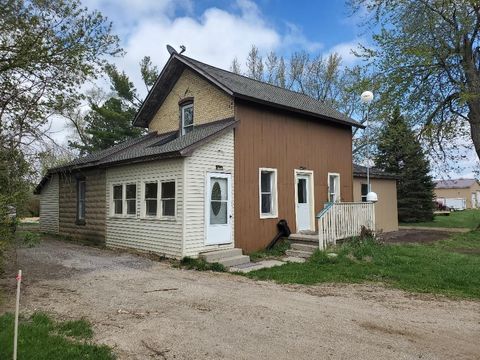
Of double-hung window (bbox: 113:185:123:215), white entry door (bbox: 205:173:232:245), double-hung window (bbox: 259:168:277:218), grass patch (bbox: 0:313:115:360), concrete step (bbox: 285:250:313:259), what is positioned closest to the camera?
grass patch (bbox: 0:313:115:360)

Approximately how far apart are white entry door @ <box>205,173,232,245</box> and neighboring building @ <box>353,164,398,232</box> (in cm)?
844

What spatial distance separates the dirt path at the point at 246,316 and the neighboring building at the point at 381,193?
11.0 metres

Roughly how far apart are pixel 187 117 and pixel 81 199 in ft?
18.7

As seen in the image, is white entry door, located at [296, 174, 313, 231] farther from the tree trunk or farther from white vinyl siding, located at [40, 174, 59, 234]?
white vinyl siding, located at [40, 174, 59, 234]

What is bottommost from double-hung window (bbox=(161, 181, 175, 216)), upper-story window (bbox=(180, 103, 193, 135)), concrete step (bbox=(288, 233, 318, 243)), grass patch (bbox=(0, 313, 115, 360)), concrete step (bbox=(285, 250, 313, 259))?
grass patch (bbox=(0, 313, 115, 360))

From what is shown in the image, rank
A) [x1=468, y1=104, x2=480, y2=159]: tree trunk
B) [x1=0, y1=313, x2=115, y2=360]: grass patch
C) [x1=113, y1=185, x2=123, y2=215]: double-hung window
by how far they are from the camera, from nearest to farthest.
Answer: [x1=0, y1=313, x2=115, y2=360]: grass patch < [x1=113, y1=185, x2=123, y2=215]: double-hung window < [x1=468, y1=104, x2=480, y2=159]: tree trunk

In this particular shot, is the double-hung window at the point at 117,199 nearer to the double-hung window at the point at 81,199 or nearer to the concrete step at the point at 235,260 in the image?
the double-hung window at the point at 81,199

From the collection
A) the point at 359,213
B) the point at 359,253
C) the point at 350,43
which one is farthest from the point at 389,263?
the point at 350,43

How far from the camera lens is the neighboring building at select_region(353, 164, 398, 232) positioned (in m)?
18.5

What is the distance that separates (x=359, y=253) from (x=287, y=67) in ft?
82.8

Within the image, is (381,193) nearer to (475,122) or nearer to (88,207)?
(475,122)

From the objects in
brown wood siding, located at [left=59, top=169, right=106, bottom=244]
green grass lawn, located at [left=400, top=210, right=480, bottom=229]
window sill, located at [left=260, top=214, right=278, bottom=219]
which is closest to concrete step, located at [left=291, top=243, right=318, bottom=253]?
window sill, located at [left=260, top=214, right=278, bottom=219]

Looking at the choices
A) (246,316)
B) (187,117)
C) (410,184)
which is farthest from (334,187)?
(410,184)

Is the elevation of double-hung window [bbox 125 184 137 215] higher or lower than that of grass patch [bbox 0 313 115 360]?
higher
